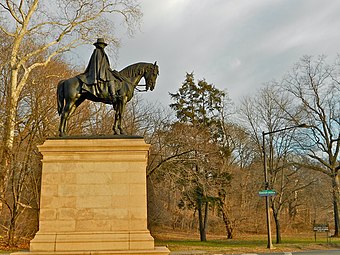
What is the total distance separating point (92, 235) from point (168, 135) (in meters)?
20.4

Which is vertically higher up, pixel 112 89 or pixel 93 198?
pixel 112 89

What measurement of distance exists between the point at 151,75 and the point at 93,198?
4.21 metres

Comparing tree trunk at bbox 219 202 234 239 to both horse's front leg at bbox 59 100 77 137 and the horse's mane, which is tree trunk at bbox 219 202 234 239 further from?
horse's front leg at bbox 59 100 77 137

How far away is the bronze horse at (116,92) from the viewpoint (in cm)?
1201

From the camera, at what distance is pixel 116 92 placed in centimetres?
1223

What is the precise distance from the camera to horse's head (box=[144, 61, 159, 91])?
12.8 meters

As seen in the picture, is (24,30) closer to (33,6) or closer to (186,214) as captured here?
(33,6)

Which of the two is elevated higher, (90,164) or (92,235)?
(90,164)

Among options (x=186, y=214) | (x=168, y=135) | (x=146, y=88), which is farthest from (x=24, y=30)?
(x=186, y=214)

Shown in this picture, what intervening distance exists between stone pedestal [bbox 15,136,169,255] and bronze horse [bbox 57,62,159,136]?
94 cm

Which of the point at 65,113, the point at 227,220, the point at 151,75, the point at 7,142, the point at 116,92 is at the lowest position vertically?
the point at 227,220

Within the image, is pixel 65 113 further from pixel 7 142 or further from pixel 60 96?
pixel 7 142

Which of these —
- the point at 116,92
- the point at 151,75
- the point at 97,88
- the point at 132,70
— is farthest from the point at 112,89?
the point at 151,75

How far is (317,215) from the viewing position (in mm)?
60188
